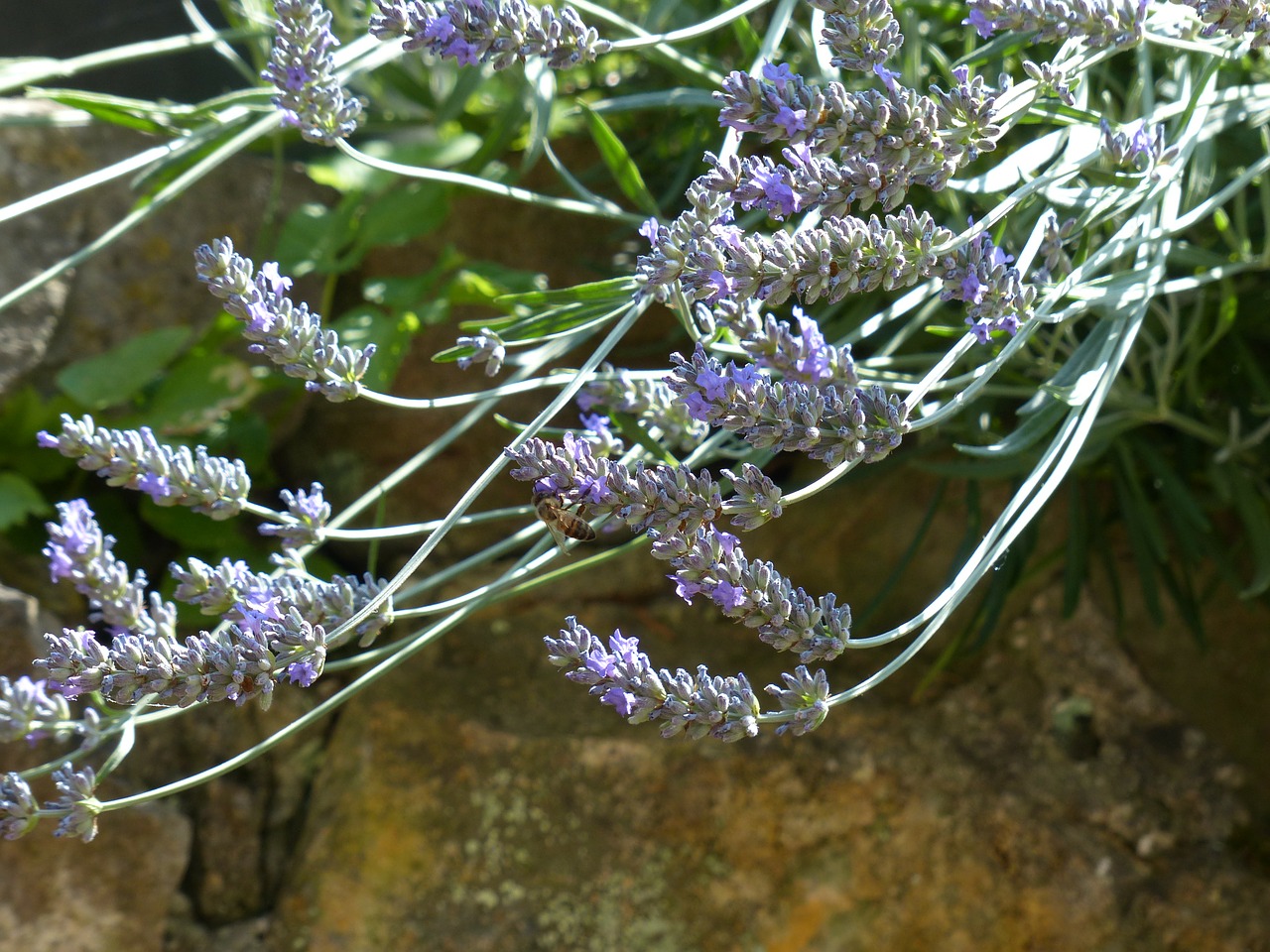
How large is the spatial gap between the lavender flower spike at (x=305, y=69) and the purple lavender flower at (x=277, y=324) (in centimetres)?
10

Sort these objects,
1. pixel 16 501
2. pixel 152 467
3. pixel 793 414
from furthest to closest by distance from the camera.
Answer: pixel 16 501
pixel 152 467
pixel 793 414

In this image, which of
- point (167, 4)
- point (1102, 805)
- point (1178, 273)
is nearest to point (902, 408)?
point (1178, 273)

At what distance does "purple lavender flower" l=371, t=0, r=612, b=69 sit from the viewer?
643mm

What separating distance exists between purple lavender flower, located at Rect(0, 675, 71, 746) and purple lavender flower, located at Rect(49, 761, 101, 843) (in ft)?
0.12

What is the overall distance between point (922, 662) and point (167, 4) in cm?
135

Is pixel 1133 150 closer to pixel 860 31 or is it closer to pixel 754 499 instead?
pixel 860 31

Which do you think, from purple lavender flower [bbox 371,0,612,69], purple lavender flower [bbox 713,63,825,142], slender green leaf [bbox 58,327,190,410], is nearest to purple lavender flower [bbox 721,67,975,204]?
purple lavender flower [bbox 713,63,825,142]

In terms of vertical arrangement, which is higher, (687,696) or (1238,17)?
(1238,17)

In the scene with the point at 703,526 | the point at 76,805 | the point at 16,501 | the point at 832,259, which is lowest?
the point at 16,501

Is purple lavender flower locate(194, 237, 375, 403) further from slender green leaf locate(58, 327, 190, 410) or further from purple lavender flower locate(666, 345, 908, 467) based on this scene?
slender green leaf locate(58, 327, 190, 410)

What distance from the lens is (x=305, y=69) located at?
0.68m

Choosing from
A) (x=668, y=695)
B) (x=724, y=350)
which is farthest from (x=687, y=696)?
(x=724, y=350)

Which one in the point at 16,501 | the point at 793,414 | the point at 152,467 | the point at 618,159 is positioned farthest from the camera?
the point at 16,501

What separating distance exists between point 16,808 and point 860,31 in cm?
64
